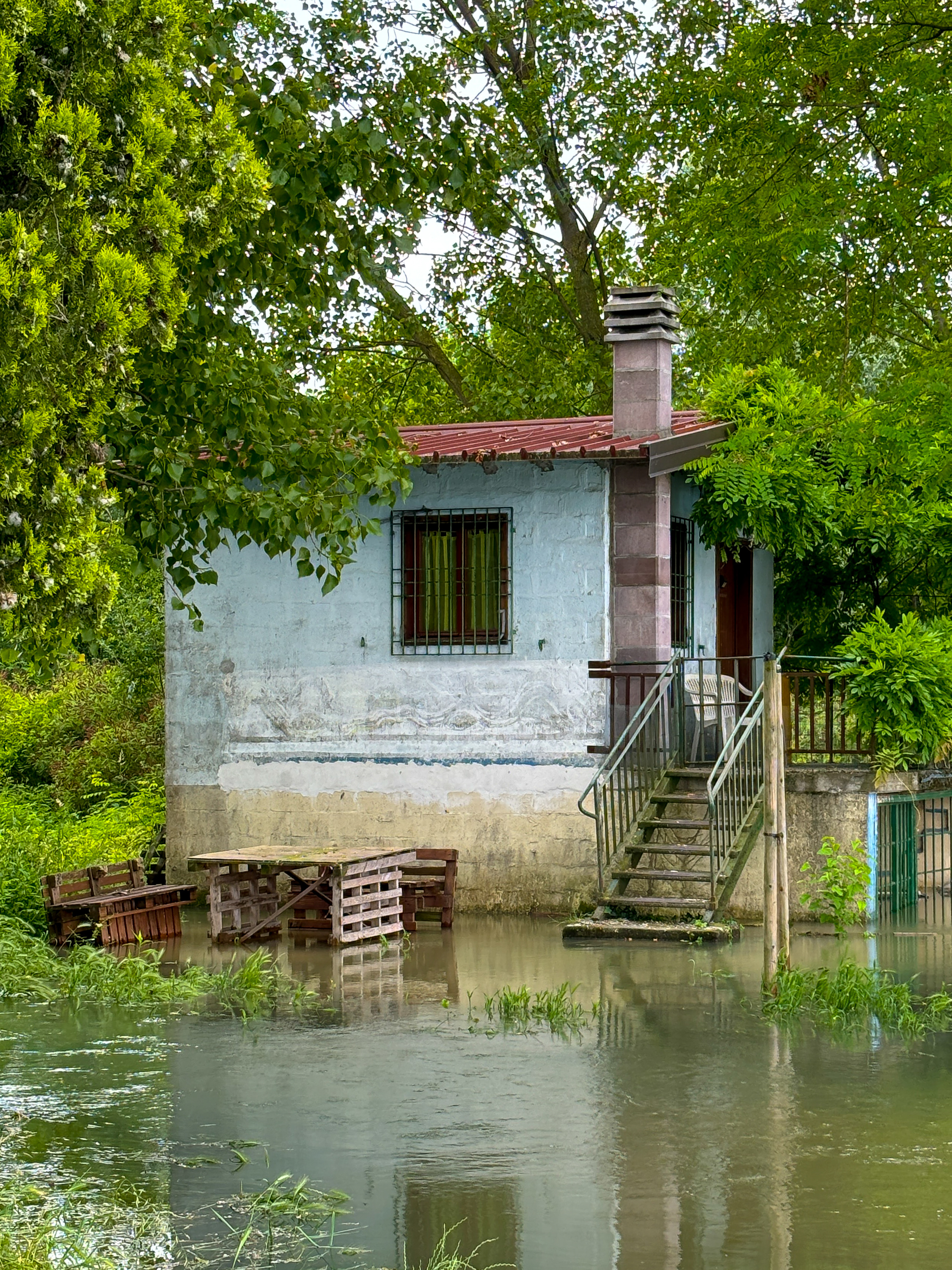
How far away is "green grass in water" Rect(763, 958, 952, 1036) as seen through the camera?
10562 millimetres

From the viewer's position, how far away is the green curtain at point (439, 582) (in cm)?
1641

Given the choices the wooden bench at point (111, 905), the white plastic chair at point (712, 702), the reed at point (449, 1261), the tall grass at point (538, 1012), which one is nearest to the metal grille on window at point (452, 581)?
the white plastic chair at point (712, 702)

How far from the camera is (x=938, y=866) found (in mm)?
18312

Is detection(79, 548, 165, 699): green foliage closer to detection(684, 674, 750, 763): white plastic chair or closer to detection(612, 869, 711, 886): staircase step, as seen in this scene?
detection(684, 674, 750, 763): white plastic chair

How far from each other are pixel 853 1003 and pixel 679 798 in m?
4.14

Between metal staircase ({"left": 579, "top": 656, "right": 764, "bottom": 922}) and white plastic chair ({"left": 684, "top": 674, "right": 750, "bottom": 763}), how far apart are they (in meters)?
0.03

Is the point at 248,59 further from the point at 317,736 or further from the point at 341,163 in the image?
the point at 341,163

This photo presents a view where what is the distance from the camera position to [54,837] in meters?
16.8

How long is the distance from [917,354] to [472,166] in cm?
425

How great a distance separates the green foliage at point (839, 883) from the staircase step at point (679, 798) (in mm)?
1159

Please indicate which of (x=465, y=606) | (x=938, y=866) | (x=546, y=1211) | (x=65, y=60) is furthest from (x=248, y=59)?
(x=546, y=1211)

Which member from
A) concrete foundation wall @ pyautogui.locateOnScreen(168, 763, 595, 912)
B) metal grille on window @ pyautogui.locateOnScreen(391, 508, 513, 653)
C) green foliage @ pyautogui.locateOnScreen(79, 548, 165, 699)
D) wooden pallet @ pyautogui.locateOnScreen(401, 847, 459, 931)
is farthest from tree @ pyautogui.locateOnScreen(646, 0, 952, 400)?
green foliage @ pyautogui.locateOnScreen(79, 548, 165, 699)

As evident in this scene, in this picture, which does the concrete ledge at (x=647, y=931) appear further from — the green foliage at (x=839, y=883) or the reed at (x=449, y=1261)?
the reed at (x=449, y=1261)

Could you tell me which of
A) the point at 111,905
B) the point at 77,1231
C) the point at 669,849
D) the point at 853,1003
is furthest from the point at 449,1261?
the point at 669,849
